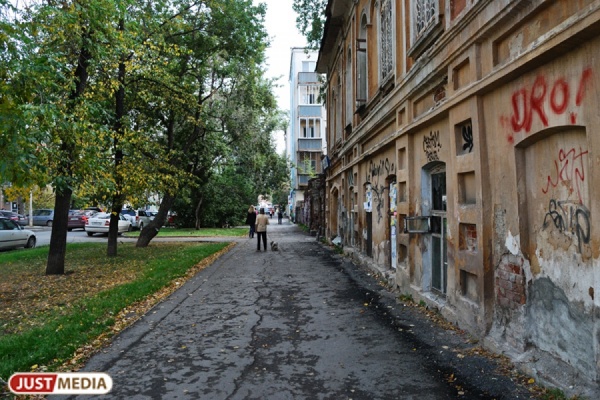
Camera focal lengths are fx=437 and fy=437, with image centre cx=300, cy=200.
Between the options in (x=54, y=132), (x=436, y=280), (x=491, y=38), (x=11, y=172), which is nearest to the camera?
(x=491, y=38)

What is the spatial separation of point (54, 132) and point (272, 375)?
6737 millimetres

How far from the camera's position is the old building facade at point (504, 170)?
3584 mm

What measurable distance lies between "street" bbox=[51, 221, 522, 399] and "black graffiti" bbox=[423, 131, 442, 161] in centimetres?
263

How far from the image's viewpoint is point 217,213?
34.5m

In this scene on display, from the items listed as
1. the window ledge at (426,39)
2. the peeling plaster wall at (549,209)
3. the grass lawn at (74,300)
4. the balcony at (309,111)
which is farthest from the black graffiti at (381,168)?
the balcony at (309,111)

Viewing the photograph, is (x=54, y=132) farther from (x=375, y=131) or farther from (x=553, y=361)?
(x=553, y=361)

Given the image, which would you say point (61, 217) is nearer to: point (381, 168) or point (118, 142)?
point (118, 142)

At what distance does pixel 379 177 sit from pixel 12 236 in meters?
15.3

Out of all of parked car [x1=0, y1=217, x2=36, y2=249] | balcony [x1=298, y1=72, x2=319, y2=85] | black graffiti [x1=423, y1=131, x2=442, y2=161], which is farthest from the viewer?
balcony [x1=298, y1=72, x2=319, y2=85]

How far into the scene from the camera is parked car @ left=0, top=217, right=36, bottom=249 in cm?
1725

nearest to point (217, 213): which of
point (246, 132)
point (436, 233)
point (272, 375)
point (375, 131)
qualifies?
point (246, 132)

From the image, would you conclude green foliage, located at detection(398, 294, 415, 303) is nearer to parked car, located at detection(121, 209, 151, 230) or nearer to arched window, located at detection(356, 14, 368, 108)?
arched window, located at detection(356, 14, 368, 108)

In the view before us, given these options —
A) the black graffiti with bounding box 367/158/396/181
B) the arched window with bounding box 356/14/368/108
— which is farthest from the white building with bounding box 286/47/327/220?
the black graffiti with bounding box 367/158/396/181

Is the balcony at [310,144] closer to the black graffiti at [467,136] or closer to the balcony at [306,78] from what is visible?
the balcony at [306,78]
